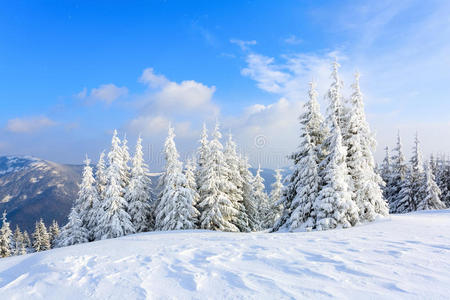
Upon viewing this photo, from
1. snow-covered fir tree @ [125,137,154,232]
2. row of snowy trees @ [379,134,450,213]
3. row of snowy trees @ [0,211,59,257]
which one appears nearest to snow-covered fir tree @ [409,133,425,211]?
row of snowy trees @ [379,134,450,213]

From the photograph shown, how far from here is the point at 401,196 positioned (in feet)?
121

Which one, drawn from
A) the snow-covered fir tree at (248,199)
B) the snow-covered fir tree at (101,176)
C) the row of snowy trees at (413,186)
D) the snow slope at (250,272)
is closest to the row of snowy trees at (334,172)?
the snow slope at (250,272)

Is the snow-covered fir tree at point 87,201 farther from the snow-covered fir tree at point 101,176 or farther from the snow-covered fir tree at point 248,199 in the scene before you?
the snow-covered fir tree at point 248,199

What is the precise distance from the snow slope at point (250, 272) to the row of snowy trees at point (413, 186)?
32.1m

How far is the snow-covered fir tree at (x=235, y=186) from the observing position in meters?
27.0

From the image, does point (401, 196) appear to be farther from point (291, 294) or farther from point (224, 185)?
point (291, 294)

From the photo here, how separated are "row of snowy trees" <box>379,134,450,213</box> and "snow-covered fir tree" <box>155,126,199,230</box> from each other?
26934 mm

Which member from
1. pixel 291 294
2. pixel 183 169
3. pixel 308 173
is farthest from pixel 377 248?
pixel 183 169

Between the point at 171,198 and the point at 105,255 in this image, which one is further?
the point at 171,198

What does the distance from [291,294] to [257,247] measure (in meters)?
3.56

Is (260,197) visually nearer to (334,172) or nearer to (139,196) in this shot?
(139,196)

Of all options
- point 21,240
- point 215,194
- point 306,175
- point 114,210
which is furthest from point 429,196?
point 21,240

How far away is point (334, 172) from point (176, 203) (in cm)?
1507

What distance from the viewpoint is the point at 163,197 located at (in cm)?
2531
